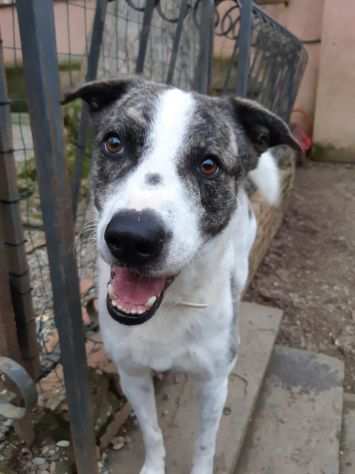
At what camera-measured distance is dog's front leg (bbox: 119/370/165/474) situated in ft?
6.93

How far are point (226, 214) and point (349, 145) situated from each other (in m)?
6.35

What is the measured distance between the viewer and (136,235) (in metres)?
1.35

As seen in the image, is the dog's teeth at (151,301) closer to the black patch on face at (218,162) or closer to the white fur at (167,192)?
the white fur at (167,192)

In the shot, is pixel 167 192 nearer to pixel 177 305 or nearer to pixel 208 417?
pixel 177 305

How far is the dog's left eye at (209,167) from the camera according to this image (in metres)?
1.65

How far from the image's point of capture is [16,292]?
6.77 feet

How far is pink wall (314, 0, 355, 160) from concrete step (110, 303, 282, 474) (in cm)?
508

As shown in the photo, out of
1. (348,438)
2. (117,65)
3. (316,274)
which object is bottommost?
(316,274)

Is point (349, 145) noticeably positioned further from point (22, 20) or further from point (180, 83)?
point (22, 20)

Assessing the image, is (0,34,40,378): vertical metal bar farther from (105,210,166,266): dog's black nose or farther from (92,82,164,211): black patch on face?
(105,210,166,266): dog's black nose

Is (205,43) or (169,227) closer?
(169,227)

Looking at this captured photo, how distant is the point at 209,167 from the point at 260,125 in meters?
0.38

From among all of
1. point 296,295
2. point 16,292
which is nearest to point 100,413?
point 16,292

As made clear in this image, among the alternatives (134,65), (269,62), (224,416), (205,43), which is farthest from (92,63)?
(269,62)
